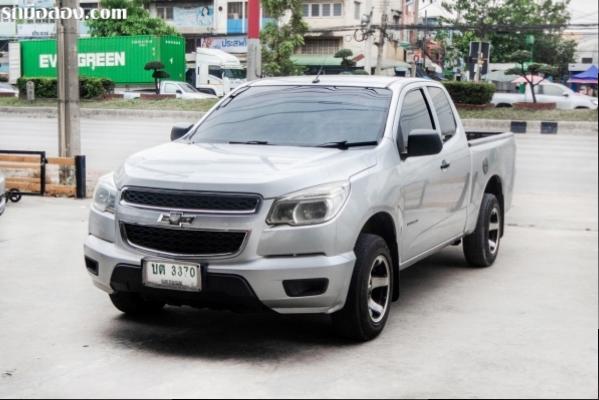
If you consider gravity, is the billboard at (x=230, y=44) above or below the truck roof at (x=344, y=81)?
above

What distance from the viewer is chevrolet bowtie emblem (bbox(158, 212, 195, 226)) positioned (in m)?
4.79

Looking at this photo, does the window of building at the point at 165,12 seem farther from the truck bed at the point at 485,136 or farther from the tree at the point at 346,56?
the truck bed at the point at 485,136

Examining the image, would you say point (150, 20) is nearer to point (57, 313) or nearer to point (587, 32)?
point (587, 32)

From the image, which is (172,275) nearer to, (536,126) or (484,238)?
(484,238)

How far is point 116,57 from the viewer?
12.7 meters

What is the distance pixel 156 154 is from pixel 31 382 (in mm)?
1602

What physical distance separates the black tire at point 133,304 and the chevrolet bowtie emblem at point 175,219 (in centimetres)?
84

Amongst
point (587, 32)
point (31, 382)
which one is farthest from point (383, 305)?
point (587, 32)

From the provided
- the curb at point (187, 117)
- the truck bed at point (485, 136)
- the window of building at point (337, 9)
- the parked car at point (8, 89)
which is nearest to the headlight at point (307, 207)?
the truck bed at point (485, 136)

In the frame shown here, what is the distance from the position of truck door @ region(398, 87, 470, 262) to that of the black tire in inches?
64.6

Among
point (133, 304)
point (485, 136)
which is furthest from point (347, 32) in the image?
point (133, 304)

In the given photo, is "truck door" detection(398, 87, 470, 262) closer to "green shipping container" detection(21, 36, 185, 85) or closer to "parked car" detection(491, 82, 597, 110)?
"parked car" detection(491, 82, 597, 110)

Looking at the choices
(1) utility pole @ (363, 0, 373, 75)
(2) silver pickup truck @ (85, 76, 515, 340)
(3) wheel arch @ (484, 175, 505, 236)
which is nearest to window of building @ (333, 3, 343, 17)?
(1) utility pole @ (363, 0, 373, 75)

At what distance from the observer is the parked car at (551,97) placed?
10758mm
